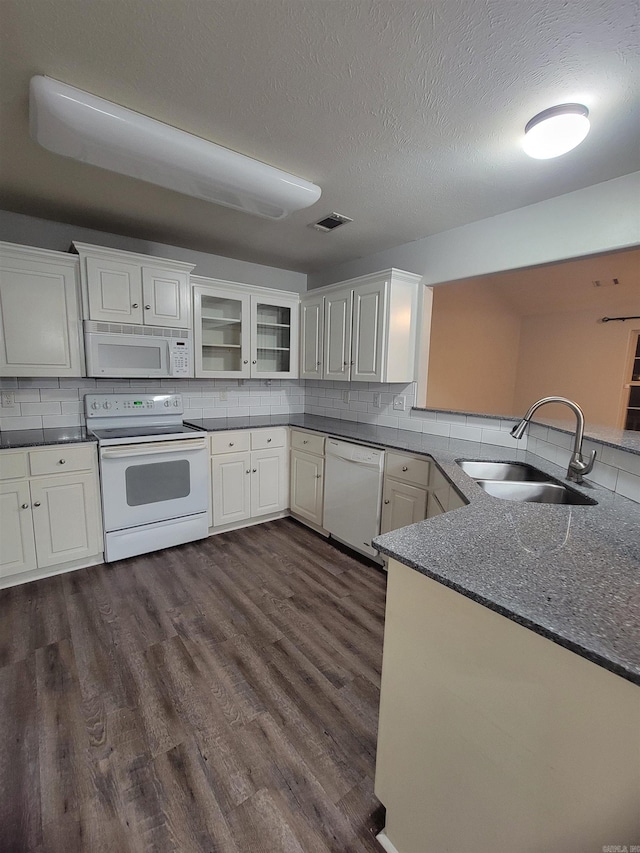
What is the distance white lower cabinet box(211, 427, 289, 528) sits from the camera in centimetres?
302

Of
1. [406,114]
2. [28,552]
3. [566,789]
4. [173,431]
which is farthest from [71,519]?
[406,114]

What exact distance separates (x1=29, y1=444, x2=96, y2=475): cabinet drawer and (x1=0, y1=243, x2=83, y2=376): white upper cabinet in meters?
0.55

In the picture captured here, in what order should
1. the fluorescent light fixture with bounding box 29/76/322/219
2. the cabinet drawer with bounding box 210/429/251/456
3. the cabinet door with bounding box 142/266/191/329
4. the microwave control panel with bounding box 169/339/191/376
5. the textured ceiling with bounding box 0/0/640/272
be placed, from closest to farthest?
1. the textured ceiling with bounding box 0/0/640/272
2. the fluorescent light fixture with bounding box 29/76/322/219
3. the cabinet door with bounding box 142/266/191/329
4. the microwave control panel with bounding box 169/339/191/376
5. the cabinet drawer with bounding box 210/429/251/456

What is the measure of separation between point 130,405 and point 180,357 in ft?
1.82

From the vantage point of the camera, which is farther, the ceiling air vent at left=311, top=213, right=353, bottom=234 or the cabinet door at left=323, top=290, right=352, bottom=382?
the cabinet door at left=323, top=290, right=352, bottom=382

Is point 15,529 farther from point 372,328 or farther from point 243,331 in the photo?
point 372,328

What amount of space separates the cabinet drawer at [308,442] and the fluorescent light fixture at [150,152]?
5.63 feet

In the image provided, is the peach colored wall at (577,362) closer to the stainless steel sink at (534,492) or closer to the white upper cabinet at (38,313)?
the stainless steel sink at (534,492)

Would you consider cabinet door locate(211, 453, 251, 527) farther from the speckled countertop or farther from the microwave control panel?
the speckled countertop

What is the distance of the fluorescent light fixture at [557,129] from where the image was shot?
54.3 inches

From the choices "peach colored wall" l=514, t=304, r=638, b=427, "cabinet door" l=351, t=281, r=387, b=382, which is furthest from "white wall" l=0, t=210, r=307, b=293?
"peach colored wall" l=514, t=304, r=638, b=427

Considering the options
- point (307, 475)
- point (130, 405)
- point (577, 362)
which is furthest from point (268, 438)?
point (577, 362)

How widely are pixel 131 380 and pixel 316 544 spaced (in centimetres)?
205

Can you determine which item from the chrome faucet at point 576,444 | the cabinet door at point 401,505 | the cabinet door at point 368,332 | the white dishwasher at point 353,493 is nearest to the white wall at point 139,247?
the cabinet door at point 368,332
